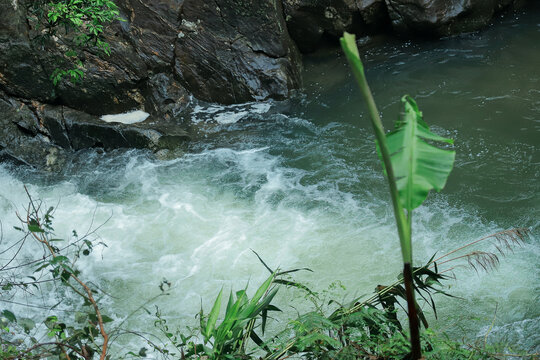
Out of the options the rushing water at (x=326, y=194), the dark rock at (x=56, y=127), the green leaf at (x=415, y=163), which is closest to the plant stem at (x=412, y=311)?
the green leaf at (x=415, y=163)

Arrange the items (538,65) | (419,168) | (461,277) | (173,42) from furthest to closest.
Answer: (173,42) < (538,65) < (461,277) < (419,168)

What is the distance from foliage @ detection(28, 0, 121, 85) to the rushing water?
1.40 m

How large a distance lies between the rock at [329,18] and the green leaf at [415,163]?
254 inches

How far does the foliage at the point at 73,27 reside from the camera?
21.5 ft

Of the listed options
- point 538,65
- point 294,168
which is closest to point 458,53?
point 538,65

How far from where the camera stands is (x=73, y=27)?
279 inches

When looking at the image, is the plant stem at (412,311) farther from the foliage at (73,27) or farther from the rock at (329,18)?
the rock at (329,18)

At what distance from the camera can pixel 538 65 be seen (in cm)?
737

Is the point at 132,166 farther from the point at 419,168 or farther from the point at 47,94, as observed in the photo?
the point at 419,168

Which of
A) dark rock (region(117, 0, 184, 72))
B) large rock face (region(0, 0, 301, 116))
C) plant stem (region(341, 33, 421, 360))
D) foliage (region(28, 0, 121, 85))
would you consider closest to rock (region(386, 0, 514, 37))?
large rock face (region(0, 0, 301, 116))

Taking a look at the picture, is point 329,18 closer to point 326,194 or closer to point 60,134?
point 326,194

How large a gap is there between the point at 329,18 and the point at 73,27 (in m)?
3.88

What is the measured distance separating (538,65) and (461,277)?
4253 millimetres

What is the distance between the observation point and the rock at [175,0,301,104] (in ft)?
25.7
